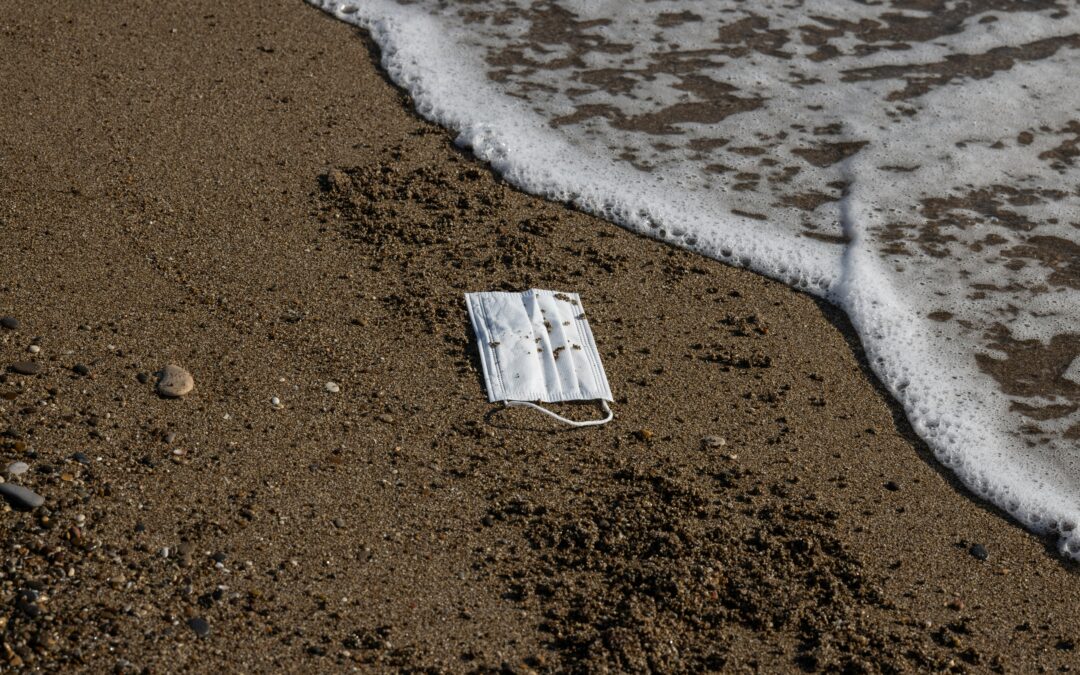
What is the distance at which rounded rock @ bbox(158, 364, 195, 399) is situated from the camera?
3.73 meters

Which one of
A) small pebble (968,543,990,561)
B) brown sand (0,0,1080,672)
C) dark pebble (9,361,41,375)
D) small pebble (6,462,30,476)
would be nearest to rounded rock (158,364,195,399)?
brown sand (0,0,1080,672)

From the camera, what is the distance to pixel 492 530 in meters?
3.45

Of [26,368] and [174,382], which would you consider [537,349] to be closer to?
[174,382]

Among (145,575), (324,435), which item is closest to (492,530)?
(324,435)

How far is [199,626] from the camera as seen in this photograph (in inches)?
118

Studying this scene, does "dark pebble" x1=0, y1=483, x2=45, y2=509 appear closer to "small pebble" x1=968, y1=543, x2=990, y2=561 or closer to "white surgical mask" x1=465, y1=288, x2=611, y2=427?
"white surgical mask" x1=465, y1=288, x2=611, y2=427

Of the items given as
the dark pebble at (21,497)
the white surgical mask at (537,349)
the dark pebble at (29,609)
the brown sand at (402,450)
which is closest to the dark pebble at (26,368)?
the brown sand at (402,450)

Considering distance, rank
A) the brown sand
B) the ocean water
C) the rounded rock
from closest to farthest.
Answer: the brown sand
the rounded rock
the ocean water

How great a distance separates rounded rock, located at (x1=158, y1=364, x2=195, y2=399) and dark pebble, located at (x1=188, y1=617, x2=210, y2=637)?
946 millimetres

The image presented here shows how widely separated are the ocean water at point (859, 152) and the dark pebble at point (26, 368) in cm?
233

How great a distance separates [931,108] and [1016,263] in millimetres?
1542

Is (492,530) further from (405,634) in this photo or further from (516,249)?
(516,249)

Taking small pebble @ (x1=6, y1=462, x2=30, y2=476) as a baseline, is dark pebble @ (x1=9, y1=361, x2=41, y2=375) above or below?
above

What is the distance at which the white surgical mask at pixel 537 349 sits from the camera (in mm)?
4051
